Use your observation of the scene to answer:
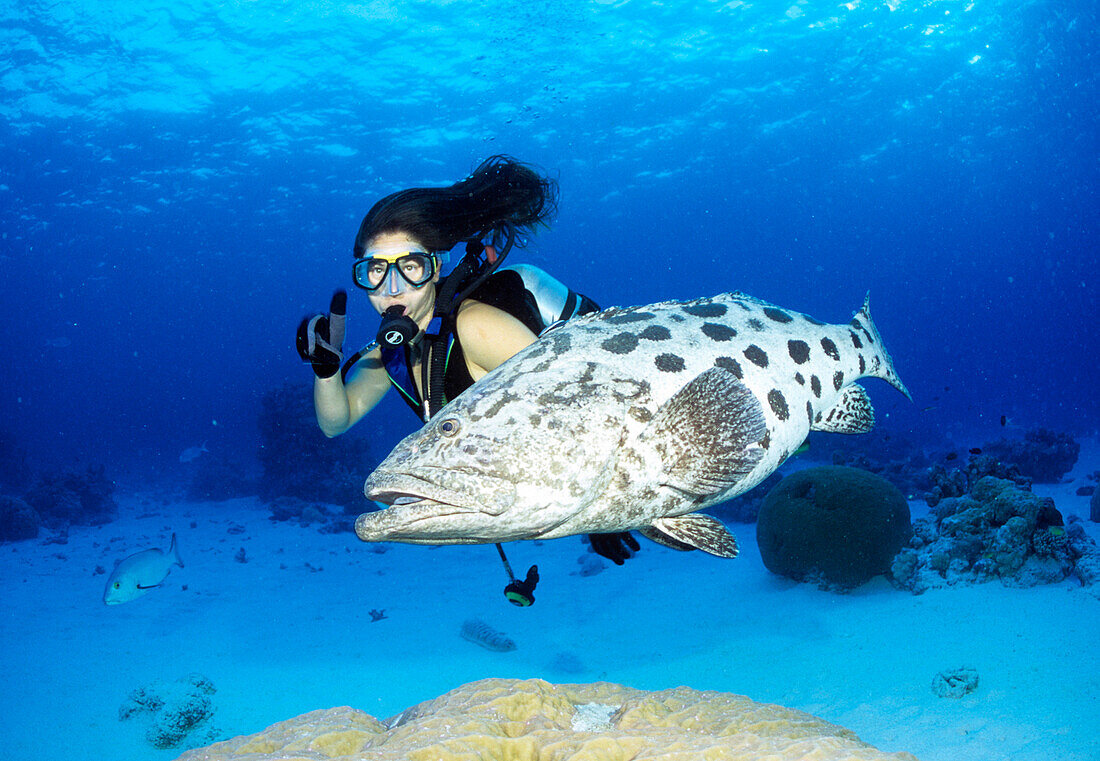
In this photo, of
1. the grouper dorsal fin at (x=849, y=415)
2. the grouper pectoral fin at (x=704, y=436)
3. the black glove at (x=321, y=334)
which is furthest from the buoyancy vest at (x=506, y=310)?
the grouper dorsal fin at (x=849, y=415)

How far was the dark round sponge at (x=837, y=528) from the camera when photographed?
8.68 metres

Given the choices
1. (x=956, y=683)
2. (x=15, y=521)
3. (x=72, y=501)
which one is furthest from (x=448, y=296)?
(x=72, y=501)

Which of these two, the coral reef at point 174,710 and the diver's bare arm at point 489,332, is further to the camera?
the coral reef at point 174,710

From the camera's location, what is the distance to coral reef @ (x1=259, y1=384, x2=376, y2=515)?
20.8m

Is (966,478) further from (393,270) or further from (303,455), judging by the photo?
(303,455)

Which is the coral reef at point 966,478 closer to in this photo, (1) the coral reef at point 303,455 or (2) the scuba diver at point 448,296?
(2) the scuba diver at point 448,296

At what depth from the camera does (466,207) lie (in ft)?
11.9

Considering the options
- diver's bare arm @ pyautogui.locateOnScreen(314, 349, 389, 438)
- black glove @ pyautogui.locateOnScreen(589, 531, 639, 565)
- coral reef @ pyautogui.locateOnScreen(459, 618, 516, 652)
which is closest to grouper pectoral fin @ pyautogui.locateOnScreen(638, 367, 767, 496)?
black glove @ pyautogui.locateOnScreen(589, 531, 639, 565)

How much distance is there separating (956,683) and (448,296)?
6.71 metres

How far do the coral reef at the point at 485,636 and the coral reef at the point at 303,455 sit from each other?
11.7 m

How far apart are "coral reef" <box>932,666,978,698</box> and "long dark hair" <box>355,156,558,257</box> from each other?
6.52 m

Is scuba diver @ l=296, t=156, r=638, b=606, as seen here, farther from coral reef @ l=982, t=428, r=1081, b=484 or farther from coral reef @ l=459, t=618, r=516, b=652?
coral reef @ l=982, t=428, r=1081, b=484

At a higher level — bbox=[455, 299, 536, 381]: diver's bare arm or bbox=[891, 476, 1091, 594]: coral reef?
bbox=[455, 299, 536, 381]: diver's bare arm

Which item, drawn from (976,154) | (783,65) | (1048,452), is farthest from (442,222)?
(976,154)
